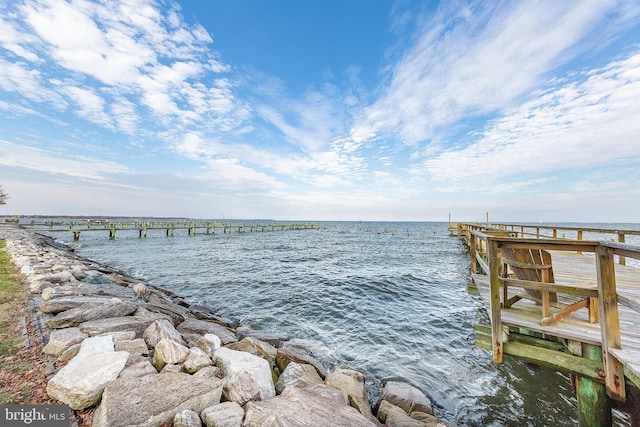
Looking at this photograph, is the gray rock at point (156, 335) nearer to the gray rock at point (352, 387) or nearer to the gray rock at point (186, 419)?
the gray rock at point (186, 419)

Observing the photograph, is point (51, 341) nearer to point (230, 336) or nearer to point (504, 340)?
point (230, 336)

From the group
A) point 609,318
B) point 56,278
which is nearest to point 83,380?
point 609,318

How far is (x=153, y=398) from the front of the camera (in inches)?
92.3

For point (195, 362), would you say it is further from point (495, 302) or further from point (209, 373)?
point (495, 302)

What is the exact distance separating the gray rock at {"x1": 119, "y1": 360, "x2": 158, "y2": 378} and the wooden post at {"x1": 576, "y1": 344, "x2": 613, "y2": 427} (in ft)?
16.2

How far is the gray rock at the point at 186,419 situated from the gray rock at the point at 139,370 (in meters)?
0.85

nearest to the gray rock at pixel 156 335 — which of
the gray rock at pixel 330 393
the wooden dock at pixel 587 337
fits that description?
the gray rock at pixel 330 393

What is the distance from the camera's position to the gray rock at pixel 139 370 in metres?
2.66

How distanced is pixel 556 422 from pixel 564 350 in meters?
1.41

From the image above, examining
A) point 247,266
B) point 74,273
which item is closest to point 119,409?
point 74,273

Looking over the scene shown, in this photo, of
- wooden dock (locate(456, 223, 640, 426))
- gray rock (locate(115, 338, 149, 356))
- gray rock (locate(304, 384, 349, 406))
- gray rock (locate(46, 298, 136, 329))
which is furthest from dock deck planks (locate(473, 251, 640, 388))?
gray rock (locate(46, 298, 136, 329))

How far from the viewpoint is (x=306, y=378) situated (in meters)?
3.63

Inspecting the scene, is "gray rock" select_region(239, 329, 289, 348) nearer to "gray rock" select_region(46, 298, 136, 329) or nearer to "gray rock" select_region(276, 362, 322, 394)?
"gray rock" select_region(276, 362, 322, 394)

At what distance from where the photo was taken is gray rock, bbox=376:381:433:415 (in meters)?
3.74
